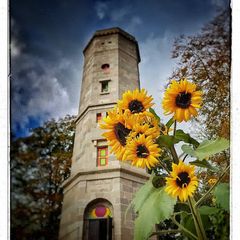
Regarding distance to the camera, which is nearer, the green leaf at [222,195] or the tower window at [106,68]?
the green leaf at [222,195]

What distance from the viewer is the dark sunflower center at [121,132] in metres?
0.53

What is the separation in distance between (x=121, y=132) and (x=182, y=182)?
0.44 feet

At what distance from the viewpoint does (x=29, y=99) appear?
842mm

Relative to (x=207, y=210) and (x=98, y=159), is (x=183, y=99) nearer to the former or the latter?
(x=207, y=210)

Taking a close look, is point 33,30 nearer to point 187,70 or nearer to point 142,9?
point 142,9

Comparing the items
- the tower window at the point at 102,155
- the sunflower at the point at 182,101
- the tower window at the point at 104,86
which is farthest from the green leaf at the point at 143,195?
the tower window at the point at 104,86

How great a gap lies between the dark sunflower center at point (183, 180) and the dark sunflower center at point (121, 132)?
0.38 ft

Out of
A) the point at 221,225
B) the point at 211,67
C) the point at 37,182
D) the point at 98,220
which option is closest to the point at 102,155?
the point at 98,220

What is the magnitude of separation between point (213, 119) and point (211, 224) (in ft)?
1.13

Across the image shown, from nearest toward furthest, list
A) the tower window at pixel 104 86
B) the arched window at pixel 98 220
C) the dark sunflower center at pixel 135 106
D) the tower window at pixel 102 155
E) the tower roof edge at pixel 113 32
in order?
the dark sunflower center at pixel 135 106 < the tower roof edge at pixel 113 32 < the arched window at pixel 98 220 < the tower window at pixel 102 155 < the tower window at pixel 104 86

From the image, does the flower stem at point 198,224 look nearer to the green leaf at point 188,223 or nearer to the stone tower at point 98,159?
the green leaf at point 188,223

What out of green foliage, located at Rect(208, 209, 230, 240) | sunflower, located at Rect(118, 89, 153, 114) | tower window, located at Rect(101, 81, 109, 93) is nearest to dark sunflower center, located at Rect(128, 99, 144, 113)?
sunflower, located at Rect(118, 89, 153, 114)

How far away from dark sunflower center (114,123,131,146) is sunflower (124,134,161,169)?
0.03 meters

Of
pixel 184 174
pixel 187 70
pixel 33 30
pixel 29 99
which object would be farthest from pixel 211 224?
pixel 33 30
